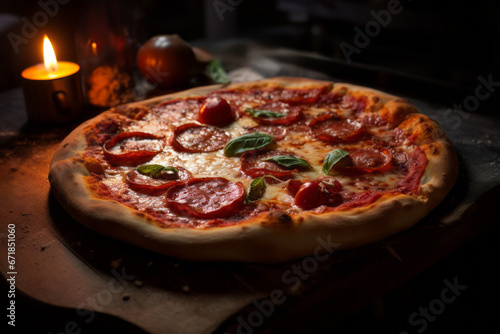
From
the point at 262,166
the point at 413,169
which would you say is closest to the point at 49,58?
the point at 262,166

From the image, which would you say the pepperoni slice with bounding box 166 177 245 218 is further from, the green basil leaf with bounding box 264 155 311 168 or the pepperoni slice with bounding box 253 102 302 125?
the pepperoni slice with bounding box 253 102 302 125

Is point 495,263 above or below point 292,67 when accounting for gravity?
below

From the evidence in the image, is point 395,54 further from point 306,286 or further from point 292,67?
point 306,286

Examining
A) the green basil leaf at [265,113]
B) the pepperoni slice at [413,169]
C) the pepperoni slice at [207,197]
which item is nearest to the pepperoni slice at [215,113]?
the green basil leaf at [265,113]

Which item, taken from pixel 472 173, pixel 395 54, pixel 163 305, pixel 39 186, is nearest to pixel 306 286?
pixel 163 305

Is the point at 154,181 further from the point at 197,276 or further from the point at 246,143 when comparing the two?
the point at 197,276

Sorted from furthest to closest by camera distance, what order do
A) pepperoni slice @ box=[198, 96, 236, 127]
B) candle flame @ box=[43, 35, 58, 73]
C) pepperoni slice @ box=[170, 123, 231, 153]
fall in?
candle flame @ box=[43, 35, 58, 73] < pepperoni slice @ box=[198, 96, 236, 127] < pepperoni slice @ box=[170, 123, 231, 153]

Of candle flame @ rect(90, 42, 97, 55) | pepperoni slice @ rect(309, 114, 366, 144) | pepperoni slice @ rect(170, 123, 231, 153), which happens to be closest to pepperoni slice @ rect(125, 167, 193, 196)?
pepperoni slice @ rect(170, 123, 231, 153)
